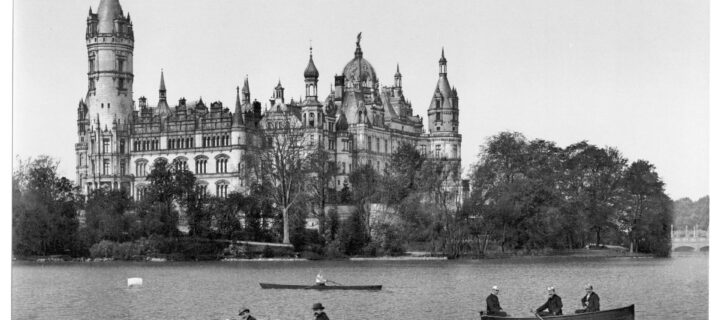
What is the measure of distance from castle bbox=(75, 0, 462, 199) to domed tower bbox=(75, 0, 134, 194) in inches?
3.8

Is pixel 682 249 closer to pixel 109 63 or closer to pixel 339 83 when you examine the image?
pixel 339 83

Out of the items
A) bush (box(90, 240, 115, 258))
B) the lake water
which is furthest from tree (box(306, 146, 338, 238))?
bush (box(90, 240, 115, 258))

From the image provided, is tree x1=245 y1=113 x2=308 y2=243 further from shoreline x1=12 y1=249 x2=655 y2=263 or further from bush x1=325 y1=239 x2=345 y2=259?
shoreline x1=12 y1=249 x2=655 y2=263

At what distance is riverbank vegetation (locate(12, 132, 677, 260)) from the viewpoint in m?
80.2

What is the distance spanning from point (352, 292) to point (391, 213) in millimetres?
25906

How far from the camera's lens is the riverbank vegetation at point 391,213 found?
80.2 m

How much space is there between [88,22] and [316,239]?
138ft

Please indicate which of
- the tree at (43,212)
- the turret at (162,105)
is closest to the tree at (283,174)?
the tree at (43,212)

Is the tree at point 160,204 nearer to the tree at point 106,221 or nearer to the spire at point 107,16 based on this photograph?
the tree at point 106,221

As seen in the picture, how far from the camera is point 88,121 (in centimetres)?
12462

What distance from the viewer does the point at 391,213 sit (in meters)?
83.2

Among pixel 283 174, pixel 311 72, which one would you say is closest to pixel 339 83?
pixel 311 72

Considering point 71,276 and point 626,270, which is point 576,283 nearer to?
point 626,270

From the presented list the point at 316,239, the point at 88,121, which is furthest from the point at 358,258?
the point at 88,121
